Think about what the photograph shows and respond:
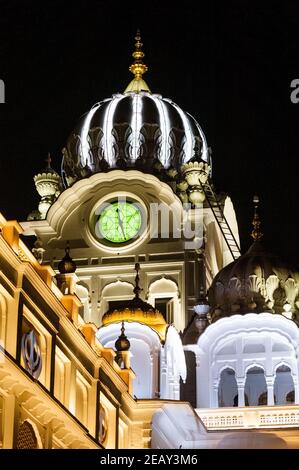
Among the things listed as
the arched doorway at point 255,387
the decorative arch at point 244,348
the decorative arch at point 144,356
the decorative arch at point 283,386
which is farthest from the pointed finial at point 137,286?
the decorative arch at point 283,386

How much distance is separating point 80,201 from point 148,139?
286 cm

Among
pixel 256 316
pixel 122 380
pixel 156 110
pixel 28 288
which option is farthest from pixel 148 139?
pixel 28 288

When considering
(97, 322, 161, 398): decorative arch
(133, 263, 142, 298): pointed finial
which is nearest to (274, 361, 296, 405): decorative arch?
(97, 322, 161, 398): decorative arch

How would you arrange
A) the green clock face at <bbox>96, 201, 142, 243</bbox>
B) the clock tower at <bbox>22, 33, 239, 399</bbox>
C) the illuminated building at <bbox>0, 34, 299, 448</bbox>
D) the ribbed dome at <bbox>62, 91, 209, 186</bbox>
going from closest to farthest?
1. the illuminated building at <bbox>0, 34, 299, 448</bbox>
2. the clock tower at <bbox>22, 33, 239, 399</bbox>
3. the green clock face at <bbox>96, 201, 142, 243</bbox>
4. the ribbed dome at <bbox>62, 91, 209, 186</bbox>

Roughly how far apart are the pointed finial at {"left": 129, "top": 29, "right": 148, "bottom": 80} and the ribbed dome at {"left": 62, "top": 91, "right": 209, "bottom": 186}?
86.0 inches

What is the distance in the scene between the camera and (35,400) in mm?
23969

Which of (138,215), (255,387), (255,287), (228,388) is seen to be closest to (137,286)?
(255,287)

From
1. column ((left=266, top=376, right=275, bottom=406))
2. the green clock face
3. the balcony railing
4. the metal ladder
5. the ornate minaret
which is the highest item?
the ornate minaret

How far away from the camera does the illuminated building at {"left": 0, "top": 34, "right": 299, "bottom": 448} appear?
3241 centimetres

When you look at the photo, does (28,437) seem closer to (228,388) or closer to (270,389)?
(270,389)

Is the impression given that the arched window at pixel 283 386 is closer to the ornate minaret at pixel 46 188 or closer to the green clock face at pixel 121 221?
the green clock face at pixel 121 221

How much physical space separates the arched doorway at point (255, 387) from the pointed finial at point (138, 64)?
10708 mm

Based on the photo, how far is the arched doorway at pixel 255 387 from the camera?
39.5 m

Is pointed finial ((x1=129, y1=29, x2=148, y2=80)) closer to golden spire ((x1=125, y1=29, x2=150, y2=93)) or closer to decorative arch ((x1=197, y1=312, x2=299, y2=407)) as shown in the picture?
golden spire ((x1=125, y1=29, x2=150, y2=93))
